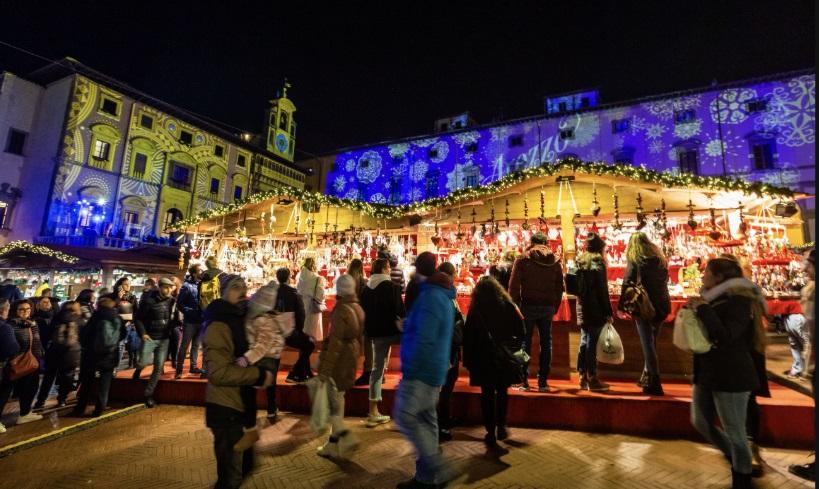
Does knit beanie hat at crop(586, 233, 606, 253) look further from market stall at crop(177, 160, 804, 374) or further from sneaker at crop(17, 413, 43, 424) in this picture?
sneaker at crop(17, 413, 43, 424)

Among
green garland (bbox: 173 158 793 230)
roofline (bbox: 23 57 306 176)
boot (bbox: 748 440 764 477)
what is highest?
roofline (bbox: 23 57 306 176)

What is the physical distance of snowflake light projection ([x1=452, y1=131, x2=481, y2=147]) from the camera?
26.3 metres

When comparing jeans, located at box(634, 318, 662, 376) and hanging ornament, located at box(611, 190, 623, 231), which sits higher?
hanging ornament, located at box(611, 190, 623, 231)

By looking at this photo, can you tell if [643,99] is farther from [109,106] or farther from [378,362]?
[109,106]

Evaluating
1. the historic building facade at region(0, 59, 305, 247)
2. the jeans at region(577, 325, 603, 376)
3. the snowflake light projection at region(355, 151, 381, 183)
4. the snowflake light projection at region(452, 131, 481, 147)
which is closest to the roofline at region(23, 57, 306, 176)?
the historic building facade at region(0, 59, 305, 247)

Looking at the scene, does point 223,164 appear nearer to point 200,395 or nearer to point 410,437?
point 200,395

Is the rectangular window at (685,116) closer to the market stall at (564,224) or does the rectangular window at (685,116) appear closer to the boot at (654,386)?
the market stall at (564,224)

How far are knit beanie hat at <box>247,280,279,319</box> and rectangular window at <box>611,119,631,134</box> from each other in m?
24.6

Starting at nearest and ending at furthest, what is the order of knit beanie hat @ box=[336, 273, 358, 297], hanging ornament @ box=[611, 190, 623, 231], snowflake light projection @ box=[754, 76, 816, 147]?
1. knit beanie hat @ box=[336, 273, 358, 297]
2. hanging ornament @ box=[611, 190, 623, 231]
3. snowflake light projection @ box=[754, 76, 816, 147]

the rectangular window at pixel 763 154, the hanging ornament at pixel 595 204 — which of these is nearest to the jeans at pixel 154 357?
the hanging ornament at pixel 595 204

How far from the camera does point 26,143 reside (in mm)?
22266

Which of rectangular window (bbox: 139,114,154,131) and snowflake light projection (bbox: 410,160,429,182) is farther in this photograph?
snowflake light projection (bbox: 410,160,429,182)

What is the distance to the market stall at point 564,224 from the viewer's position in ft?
23.9

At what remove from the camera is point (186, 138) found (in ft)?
92.4
